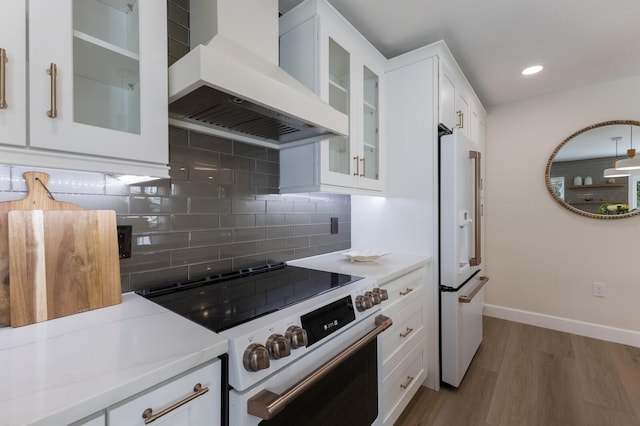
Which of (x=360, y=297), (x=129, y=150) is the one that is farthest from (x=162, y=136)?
(x=360, y=297)

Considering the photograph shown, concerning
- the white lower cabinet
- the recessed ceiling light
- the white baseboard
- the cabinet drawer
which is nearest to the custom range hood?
the white lower cabinet

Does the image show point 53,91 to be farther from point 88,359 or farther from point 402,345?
point 402,345

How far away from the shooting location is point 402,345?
5.29 feet

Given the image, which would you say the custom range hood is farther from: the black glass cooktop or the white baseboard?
the white baseboard

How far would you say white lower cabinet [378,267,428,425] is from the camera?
146 cm

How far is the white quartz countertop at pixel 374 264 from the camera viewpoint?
1.52m

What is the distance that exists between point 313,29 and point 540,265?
3200 millimetres

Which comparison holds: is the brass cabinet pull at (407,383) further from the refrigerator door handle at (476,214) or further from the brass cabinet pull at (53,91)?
the brass cabinet pull at (53,91)

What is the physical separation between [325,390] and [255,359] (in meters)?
0.42

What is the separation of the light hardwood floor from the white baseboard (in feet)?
0.35

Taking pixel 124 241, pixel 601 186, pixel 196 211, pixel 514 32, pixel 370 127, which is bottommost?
pixel 124 241

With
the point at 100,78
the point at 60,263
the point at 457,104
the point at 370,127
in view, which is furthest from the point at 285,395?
the point at 457,104

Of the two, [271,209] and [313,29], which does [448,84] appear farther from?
[271,209]

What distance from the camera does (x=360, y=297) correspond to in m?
1.23
